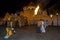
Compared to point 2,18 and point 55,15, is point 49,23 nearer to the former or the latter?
point 55,15

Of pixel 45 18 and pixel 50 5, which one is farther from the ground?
→ pixel 50 5

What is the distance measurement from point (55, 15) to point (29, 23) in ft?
2.55

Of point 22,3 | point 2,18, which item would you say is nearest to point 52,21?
point 22,3

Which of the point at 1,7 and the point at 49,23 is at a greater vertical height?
the point at 1,7

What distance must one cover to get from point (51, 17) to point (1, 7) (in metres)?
1.38

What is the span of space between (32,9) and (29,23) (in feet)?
1.26

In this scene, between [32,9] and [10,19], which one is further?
[32,9]

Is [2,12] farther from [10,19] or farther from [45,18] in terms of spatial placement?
[45,18]

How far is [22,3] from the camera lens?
436 cm

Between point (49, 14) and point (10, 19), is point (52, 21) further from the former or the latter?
point (10, 19)

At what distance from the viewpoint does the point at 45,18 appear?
14.5 ft

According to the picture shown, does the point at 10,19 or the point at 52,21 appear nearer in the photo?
the point at 10,19

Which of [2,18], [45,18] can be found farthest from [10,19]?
[45,18]

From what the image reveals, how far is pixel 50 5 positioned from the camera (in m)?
4.57
